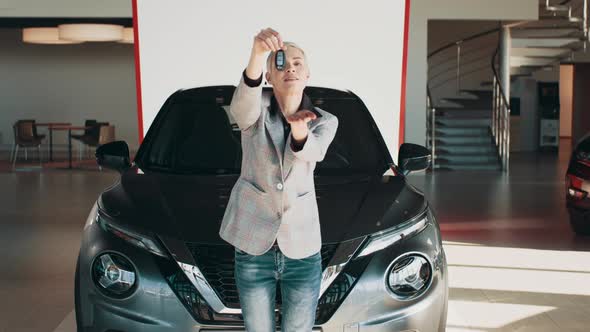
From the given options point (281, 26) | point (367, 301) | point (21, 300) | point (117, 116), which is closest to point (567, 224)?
point (281, 26)

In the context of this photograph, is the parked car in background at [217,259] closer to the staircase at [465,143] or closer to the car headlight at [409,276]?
the car headlight at [409,276]

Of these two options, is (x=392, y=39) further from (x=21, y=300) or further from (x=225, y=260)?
(x=225, y=260)

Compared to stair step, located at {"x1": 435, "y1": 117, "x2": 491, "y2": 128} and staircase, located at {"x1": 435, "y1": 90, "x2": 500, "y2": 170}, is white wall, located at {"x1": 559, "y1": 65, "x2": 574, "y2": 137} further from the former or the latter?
stair step, located at {"x1": 435, "y1": 117, "x2": 491, "y2": 128}

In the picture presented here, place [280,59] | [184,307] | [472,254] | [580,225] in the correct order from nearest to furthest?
[280,59]
[184,307]
[472,254]
[580,225]

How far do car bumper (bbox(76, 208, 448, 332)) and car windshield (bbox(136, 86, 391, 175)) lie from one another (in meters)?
0.68

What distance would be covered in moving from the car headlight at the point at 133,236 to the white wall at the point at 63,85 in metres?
16.2

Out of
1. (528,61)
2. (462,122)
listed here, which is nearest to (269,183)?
(462,122)

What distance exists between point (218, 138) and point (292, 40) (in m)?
2.66

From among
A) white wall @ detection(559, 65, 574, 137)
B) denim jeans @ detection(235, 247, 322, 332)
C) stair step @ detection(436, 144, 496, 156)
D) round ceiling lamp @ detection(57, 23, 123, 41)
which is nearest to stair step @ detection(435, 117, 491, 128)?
stair step @ detection(436, 144, 496, 156)

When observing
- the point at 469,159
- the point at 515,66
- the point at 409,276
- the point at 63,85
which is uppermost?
the point at 515,66

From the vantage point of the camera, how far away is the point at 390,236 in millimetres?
2891

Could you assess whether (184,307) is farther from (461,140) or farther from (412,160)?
(461,140)

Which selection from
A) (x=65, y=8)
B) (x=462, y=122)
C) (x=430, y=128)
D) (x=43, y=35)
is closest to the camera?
(x=65, y=8)

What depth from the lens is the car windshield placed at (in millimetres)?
3535
